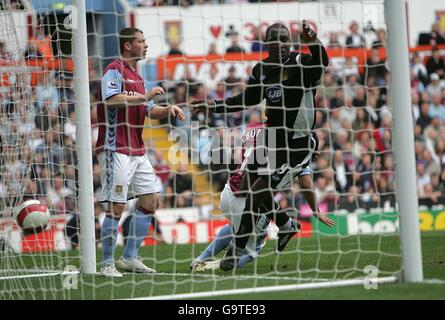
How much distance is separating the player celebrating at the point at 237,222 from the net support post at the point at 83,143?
0.96 m

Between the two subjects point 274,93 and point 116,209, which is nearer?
point 116,209

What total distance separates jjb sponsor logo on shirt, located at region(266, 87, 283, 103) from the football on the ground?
2226 mm

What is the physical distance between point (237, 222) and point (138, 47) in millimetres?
1825

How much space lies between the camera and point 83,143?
294 inches

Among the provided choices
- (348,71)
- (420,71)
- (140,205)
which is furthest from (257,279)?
(420,71)

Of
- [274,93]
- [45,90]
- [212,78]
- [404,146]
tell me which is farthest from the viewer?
[212,78]

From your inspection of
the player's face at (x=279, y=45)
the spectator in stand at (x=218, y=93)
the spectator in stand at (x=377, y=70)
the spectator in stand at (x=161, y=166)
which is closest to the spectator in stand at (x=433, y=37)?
the spectator in stand at (x=377, y=70)

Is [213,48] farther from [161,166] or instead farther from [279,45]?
[279,45]

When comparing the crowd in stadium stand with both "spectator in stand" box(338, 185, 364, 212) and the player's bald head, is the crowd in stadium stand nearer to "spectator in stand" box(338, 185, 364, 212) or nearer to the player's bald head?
"spectator in stand" box(338, 185, 364, 212)

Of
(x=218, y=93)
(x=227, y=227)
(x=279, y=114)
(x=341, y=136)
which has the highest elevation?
(x=218, y=93)

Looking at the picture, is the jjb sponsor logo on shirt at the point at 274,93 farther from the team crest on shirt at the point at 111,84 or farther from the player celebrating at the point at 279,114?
the team crest on shirt at the point at 111,84

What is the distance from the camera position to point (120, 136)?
7547 mm
